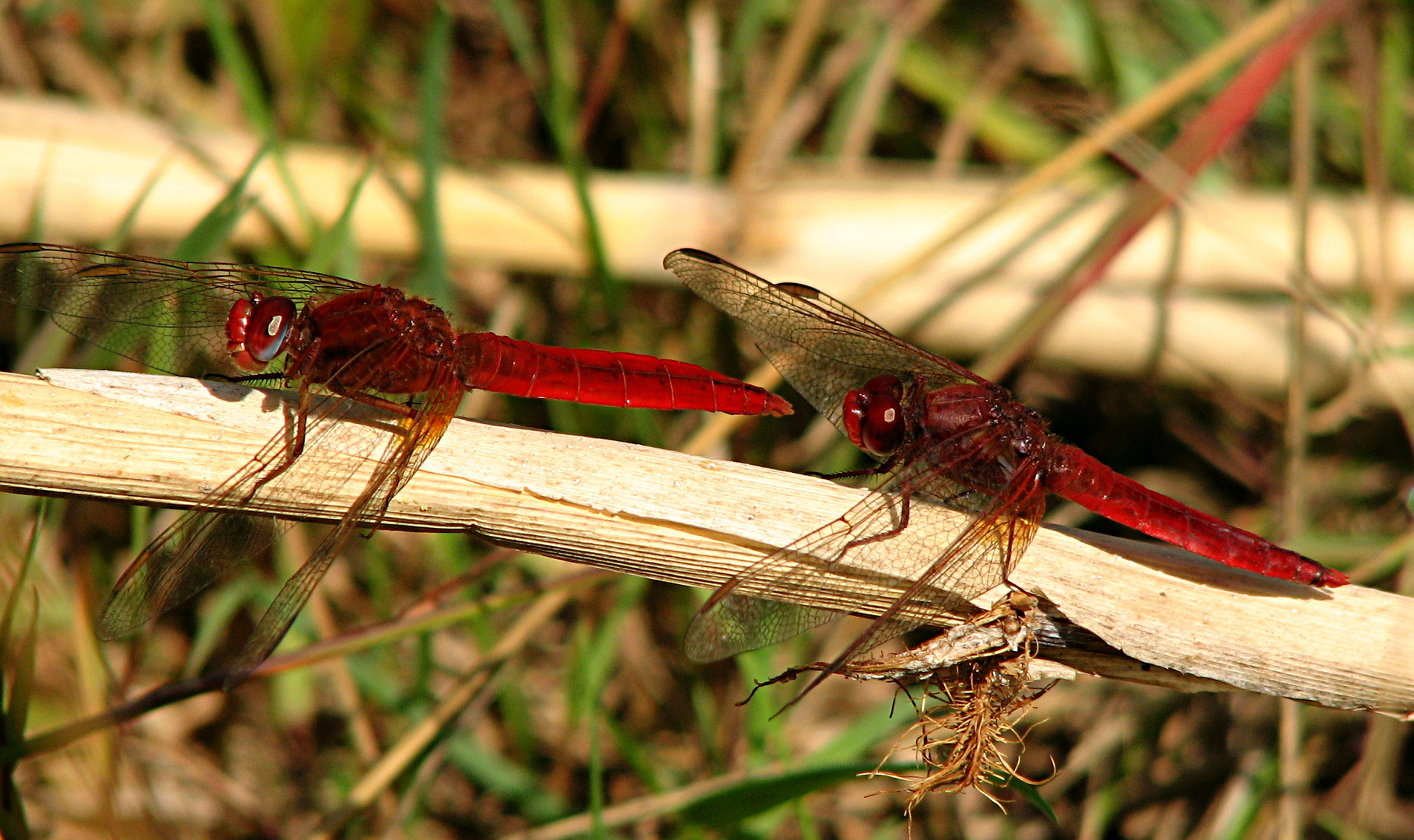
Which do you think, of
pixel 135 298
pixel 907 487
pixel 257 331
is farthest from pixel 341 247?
pixel 907 487

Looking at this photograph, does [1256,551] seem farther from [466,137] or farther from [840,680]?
[466,137]

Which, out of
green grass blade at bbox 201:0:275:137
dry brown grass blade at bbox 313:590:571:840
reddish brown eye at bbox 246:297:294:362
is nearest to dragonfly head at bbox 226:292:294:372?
reddish brown eye at bbox 246:297:294:362

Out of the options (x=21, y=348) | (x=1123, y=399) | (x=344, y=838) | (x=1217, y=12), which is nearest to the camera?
(x=344, y=838)

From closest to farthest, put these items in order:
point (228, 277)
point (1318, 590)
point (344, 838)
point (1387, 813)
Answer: point (1318, 590), point (228, 277), point (344, 838), point (1387, 813)

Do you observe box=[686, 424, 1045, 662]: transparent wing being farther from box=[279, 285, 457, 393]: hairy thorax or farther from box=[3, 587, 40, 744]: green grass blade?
box=[3, 587, 40, 744]: green grass blade

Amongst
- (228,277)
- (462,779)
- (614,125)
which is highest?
(614,125)

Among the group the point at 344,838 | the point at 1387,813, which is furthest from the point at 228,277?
the point at 1387,813
